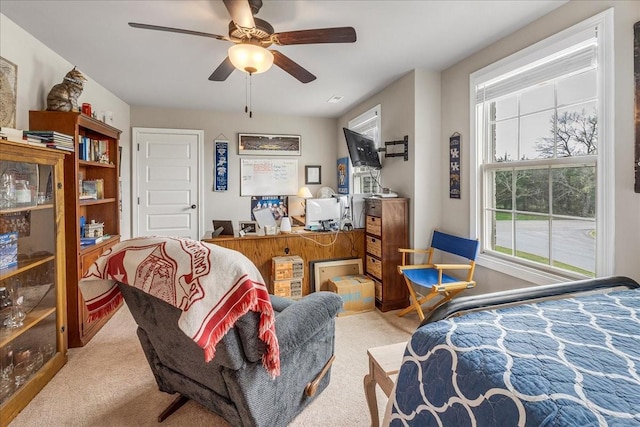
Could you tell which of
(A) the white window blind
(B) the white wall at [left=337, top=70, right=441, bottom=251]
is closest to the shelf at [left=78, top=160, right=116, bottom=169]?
(B) the white wall at [left=337, top=70, right=441, bottom=251]

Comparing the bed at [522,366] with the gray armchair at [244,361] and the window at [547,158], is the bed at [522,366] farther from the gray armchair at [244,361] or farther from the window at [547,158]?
the window at [547,158]

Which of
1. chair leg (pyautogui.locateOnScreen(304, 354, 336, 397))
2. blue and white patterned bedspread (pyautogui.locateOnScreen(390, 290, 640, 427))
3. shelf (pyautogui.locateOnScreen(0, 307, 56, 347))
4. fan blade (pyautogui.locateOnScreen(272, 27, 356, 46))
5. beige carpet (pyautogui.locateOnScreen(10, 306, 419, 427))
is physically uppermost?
fan blade (pyautogui.locateOnScreen(272, 27, 356, 46))

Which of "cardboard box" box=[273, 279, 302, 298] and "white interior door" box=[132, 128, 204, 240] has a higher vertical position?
"white interior door" box=[132, 128, 204, 240]

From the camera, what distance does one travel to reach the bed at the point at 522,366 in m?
0.67

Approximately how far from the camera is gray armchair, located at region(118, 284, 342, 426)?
1304 millimetres

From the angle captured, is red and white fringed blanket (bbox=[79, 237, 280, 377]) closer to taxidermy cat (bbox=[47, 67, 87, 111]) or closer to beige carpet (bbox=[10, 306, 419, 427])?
beige carpet (bbox=[10, 306, 419, 427])

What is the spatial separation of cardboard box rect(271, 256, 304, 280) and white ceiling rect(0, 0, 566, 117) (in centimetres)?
199

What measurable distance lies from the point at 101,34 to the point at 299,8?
164 cm

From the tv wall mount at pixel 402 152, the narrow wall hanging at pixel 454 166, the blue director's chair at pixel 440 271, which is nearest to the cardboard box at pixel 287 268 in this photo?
the blue director's chair at pixel 440 271

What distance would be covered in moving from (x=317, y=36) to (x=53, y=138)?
6.55ft

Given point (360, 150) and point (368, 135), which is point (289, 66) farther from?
point (368, 135)

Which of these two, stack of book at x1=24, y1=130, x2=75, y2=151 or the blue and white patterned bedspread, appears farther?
stack of book at x1=24, y1=130, x2=75, y2=151

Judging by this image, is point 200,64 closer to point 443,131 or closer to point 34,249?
point 34,249

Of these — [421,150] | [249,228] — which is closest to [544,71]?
[421,150]
